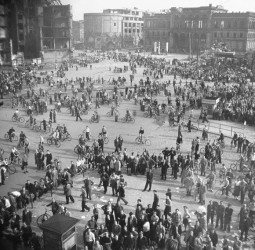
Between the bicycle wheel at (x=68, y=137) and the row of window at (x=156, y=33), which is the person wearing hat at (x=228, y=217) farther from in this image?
the row of window at (x=156, y=33)

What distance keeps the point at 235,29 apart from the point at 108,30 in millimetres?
62727

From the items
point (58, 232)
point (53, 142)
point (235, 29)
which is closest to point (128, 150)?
point (53, 142)

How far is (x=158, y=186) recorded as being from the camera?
65.8 ft

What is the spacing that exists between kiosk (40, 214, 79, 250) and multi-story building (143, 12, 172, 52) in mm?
102782

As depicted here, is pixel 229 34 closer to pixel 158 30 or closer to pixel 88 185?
pixel 158 30

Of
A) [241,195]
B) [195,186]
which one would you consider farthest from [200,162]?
[241,195]

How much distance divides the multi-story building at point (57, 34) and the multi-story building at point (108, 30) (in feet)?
176

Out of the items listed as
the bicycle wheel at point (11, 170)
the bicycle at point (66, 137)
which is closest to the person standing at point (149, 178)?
the bicycle wheel at point (11, 170)

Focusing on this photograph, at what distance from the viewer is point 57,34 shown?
8231 centimetres

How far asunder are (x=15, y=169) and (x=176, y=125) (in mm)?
15863

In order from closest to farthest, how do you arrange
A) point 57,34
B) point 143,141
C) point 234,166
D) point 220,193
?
point 220,193
point 234,166
point 143,141
point 57,34

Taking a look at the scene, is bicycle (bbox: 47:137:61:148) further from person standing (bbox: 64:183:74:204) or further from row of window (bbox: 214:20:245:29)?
row of window (bbox: 214:20:245:29)

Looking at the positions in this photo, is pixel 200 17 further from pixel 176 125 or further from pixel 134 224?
pixel 134 224

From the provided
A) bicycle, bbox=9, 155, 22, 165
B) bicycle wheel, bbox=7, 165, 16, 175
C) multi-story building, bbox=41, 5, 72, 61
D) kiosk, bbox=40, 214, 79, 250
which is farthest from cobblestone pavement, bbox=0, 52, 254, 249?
multi-story building, bbox=41, 5, 72, 61
